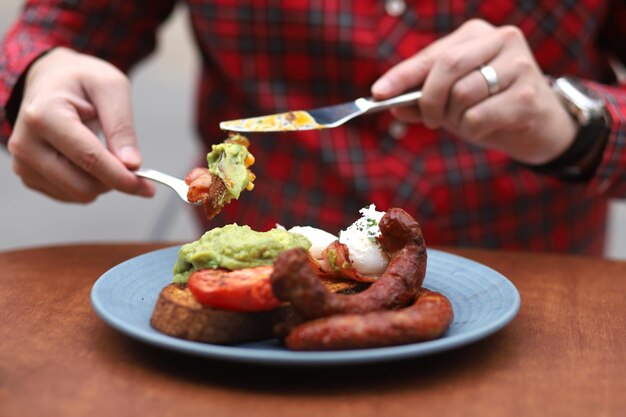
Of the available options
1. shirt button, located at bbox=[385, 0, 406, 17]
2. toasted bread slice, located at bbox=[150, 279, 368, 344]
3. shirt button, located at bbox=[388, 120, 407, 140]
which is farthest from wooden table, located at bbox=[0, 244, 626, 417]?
shirt button, located at bbox=[385, 0, 406, 17]

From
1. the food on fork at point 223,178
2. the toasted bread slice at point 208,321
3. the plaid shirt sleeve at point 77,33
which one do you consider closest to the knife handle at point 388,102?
the food on fork at point 223,178

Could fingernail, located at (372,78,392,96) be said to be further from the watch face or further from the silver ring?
the watch face

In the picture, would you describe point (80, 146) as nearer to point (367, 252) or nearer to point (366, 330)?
point (367, 252)

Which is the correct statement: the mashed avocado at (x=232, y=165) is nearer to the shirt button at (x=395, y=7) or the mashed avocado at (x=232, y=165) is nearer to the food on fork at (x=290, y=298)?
the food on fork at (x=290, y=298)

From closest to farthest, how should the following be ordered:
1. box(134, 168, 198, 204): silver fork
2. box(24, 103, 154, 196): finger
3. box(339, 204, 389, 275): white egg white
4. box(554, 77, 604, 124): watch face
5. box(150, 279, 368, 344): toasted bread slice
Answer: box(150, 279, 368, 344): toasted bread slice < box(339, 204, 389, 275): white egg white < box(134, 168, 198, 204): silver fork < box(24, 103, 154, 196): finger < box(554, 77, 604, 124): watch face

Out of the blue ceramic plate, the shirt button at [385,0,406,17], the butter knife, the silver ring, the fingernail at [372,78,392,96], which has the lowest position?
the blue ceramic plate

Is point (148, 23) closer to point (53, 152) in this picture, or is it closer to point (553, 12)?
point (53, 152)

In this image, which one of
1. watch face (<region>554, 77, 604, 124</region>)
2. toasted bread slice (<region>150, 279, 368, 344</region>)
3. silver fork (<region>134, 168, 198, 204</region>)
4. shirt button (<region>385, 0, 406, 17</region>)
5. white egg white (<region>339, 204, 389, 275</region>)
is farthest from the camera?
shirt button (<region>385, 0, 406, 17</region>)
